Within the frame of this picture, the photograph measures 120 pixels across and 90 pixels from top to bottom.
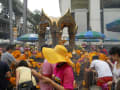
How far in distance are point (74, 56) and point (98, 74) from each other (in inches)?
216

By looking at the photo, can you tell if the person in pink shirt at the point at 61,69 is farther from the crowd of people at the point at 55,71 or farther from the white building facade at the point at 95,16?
the white building facade at the point at 95,16

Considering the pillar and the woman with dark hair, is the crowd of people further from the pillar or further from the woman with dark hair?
the pillar

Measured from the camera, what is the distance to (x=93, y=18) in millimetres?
25125

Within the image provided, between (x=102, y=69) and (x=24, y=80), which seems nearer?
(x=24, y=80)

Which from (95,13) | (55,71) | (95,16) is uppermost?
(95,13)

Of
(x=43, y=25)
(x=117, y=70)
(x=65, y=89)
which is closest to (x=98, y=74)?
(x=117, y=70)

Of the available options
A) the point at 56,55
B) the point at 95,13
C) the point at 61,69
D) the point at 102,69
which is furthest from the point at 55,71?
the point at 95,13

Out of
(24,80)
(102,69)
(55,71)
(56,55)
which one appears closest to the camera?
(56,55)

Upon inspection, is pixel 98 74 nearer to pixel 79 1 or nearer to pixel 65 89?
pixel 65 89

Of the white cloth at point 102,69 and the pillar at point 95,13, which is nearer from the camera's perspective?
the white cloth at point 102,69

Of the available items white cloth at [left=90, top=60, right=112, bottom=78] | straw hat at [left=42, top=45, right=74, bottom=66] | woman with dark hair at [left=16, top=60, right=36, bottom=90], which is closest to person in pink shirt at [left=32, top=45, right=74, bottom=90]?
straw hat at [left=42, top=45, right=74, bottom=66]

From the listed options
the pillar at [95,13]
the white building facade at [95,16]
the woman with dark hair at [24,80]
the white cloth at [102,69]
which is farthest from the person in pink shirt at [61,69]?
the pillar at [95,13]

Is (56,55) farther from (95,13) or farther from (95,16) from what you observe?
(95,13)

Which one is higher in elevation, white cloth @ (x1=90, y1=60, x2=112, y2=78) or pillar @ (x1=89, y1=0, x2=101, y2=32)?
pillar @ (x1=89, y1=0, x2=101, y2=32)
